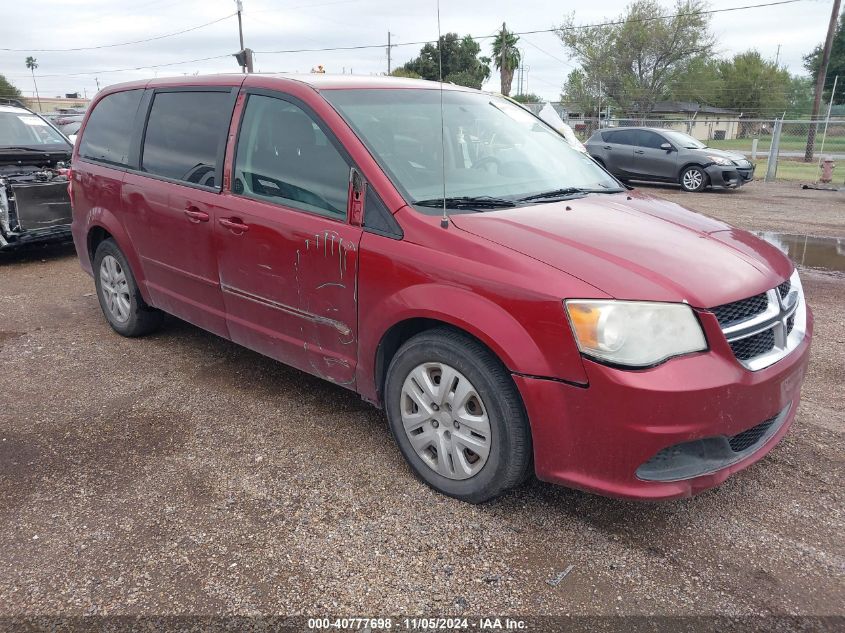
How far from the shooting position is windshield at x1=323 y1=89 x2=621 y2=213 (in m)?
3.08

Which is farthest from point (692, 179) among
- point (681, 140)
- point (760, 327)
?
point (760, 327)

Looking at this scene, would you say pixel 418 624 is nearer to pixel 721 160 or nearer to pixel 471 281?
pixel 471 281

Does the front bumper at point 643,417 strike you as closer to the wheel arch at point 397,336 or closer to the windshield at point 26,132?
the wheel arch at point 397,336

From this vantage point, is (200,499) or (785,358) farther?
(200,499)

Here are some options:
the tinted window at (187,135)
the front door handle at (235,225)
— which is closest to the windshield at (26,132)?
the tinted window at (187,135)

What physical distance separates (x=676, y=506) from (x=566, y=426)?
0.84 m

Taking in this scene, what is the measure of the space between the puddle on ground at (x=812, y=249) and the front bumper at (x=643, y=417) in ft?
17.7

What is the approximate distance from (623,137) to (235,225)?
1519 cm

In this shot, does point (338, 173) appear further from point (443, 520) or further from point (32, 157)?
point (32, 157)

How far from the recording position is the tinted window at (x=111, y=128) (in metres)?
4.51

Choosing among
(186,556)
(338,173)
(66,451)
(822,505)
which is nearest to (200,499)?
(186,556)

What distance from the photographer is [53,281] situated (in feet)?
22.4

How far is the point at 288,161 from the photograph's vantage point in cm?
334

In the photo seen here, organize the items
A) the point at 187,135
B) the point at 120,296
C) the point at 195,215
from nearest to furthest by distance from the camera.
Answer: the point at 195,215, the point at 187,135, the point at 120,296
